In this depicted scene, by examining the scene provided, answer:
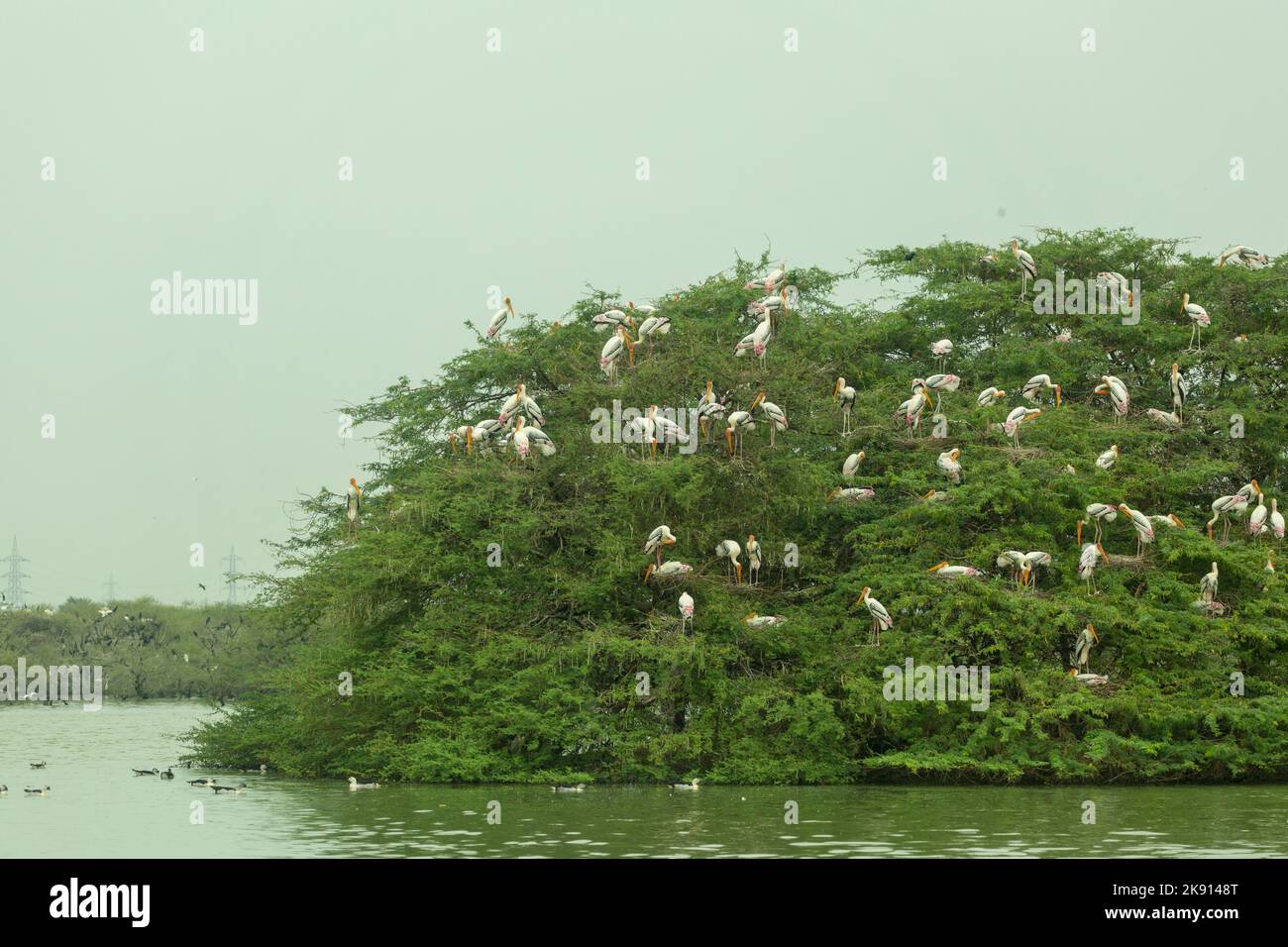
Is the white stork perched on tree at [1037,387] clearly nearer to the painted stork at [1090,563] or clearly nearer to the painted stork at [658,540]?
the painted stork at [1090,563]

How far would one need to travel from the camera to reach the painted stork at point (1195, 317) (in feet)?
82.5

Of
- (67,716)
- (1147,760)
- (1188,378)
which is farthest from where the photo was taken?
(67,716)

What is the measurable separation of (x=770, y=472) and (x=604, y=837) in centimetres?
771

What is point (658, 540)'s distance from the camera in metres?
20.4

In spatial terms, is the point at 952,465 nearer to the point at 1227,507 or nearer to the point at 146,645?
the point at 1227,507

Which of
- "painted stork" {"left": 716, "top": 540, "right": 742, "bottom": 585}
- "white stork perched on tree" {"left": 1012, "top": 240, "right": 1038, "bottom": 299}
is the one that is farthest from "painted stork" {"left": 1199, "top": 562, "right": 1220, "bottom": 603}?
"white stork perched on tree" {"left": 1012, "top": 240, "right": 1038, "bottom": 299}

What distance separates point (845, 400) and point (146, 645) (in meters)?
37.0

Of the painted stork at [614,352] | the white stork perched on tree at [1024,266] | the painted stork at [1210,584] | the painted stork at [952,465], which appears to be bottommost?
the painted stork at [1210,584]

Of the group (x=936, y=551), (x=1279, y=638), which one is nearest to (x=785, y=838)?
(x=936, y=551)

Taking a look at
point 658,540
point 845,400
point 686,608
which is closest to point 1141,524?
point 845,400

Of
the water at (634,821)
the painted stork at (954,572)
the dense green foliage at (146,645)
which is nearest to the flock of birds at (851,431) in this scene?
the painted stork at (954,572)

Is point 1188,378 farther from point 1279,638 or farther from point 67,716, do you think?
point 67,716

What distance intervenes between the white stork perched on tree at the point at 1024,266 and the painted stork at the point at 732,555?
8337 millimetres

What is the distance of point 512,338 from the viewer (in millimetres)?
26734
